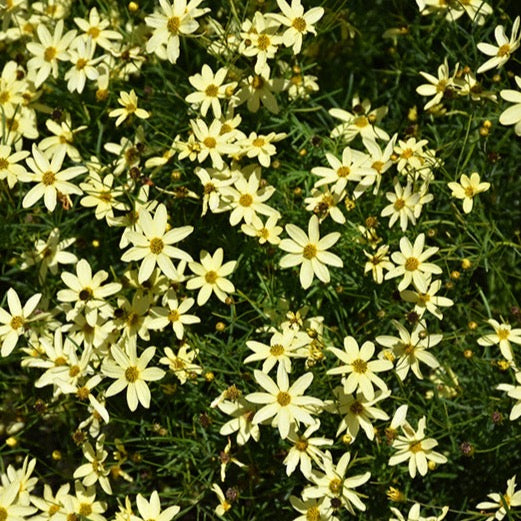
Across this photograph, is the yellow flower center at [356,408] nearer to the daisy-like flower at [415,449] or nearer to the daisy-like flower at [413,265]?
the daisy-like flower at [415,449]

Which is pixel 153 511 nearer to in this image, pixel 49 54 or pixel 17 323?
pixel 17 323

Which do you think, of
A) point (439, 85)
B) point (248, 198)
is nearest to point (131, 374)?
point (248, 198)

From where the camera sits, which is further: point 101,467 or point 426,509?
point 426,509

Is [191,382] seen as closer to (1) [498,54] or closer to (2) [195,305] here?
(2) [195,305]

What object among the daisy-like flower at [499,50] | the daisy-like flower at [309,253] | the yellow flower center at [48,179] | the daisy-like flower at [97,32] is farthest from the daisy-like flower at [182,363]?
the daisy-like flower at [499,50]

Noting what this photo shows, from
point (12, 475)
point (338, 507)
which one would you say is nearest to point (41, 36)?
point (12, 475)
